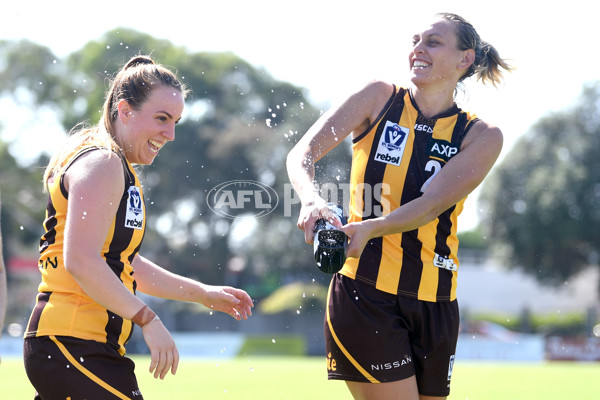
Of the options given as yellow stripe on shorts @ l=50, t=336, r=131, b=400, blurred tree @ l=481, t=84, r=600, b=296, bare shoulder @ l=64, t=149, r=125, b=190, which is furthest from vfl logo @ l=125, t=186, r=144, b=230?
blurred tree @ l=481, t=84, r=600, b=296

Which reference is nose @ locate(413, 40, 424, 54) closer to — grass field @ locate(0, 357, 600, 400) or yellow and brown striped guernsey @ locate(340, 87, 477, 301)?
yellow and brown striped guernsey @ locate(340, 87, 477, 301)

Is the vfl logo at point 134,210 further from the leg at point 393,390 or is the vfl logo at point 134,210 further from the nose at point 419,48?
the nose at point 419,48

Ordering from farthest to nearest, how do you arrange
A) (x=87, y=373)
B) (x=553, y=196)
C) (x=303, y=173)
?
(x=553, y=196)
(x=303, y=173)
(x=87, y=373)

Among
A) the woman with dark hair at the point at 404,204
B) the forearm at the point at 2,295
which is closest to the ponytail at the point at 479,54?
the woman with dark hair at the point at 404,204

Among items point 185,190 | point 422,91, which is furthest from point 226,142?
point 422,91

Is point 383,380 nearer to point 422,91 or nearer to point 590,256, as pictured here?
point 422,91

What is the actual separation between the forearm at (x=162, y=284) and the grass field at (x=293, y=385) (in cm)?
640

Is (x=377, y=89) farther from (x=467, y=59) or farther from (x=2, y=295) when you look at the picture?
(x=2, y=295)

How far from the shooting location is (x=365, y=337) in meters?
3.67

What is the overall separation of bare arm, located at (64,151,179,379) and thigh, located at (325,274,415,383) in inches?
42.0

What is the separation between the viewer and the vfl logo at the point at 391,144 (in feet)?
12.4

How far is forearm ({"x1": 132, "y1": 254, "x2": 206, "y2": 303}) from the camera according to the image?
356 centimetres

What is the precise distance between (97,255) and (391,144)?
1.60 m

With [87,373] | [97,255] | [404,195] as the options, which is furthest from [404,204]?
[87,373]
